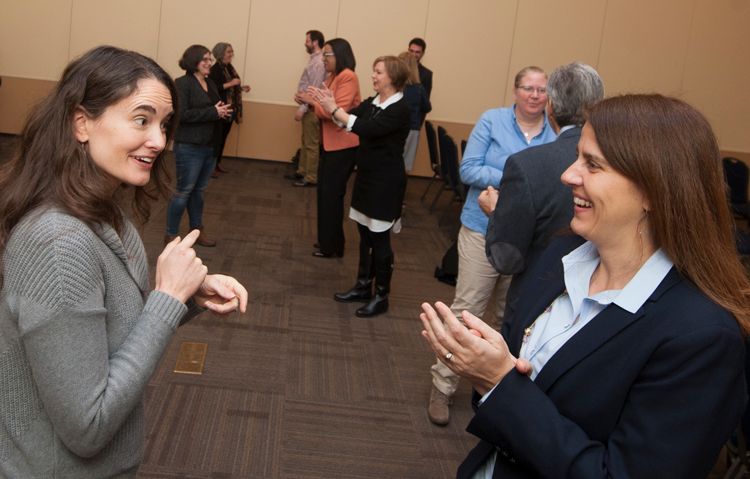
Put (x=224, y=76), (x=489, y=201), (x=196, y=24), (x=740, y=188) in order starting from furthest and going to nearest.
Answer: (x=196, y=24)
(x=224, y=76)
(x=740, y=188)
(x=489, y=201)

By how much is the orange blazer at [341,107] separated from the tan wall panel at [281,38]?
3.67 meters

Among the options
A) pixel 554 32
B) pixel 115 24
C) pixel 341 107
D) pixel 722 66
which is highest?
pixel 554 32

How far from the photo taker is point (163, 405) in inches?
108

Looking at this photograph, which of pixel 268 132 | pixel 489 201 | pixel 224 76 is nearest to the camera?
pixel 489 201

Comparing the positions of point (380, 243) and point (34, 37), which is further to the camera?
point (34, 37)

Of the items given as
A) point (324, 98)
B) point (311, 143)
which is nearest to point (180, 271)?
point (324, 98)

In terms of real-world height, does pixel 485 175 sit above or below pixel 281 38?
below

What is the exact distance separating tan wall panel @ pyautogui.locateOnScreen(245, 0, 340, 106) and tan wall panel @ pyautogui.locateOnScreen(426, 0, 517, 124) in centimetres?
143

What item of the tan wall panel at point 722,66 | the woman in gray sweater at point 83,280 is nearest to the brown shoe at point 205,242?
the woman in gray sweater at point 83,280

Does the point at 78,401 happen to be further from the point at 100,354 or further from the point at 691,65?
the point at 691,65

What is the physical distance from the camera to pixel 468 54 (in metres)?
8.65

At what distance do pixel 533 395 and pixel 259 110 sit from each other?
8014mm

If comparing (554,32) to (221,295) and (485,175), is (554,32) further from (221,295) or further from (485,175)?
(221,295)

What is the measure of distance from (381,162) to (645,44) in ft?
21.8
